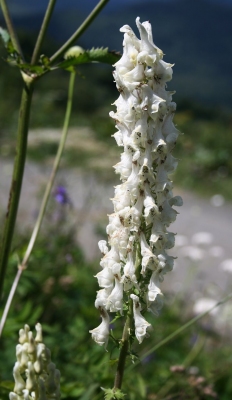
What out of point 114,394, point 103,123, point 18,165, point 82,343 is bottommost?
point 114,394

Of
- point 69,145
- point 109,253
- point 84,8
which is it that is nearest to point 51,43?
point 84,8

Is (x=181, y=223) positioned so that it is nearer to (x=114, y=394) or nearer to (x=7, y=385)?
(x=7, y=385)

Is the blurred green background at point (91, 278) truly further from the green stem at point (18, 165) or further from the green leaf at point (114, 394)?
the green stem at point (18, 165)

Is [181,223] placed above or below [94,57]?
above

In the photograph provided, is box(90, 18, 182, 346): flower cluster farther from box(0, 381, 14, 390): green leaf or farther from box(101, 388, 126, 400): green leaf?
box(0, 381, 14, 390): green leaf

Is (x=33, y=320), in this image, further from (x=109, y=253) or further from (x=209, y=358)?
(x=209, y=358)

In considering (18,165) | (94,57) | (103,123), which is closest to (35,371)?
(18,165)
